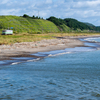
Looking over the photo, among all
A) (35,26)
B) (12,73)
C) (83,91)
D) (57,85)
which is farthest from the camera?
(35,26)

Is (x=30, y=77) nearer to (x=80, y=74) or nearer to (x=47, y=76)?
(x=47, y=76)

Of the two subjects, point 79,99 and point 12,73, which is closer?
point 79,99

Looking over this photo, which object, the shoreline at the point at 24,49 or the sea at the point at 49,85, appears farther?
the shoreline at the point at 24,49

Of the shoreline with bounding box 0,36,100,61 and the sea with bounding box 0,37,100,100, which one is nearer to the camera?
the sea with bounding box 0,37,100,100

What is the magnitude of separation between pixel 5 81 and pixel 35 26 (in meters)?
182

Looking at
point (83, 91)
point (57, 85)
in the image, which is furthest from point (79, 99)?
point (57, 85)

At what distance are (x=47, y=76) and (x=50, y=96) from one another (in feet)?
12.6

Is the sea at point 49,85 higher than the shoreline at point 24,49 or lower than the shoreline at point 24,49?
lower

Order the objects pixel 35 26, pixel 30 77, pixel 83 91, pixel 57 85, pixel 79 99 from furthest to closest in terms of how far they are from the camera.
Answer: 1. pixel 35 26
2. pixel 30 77
3. pixel 57 85
4. pixel 83 91
5. pixel 79 99

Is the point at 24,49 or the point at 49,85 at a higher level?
the point at 24,49

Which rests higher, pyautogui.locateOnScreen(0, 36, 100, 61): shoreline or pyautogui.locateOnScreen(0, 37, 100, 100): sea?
pyautogui.locateOnScreen(0, 36, 100, 61): shoreline

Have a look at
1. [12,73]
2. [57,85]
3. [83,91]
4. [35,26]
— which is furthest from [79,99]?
[35,26]

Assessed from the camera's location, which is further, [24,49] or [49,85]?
[24,49]

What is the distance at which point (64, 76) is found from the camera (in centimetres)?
1302
